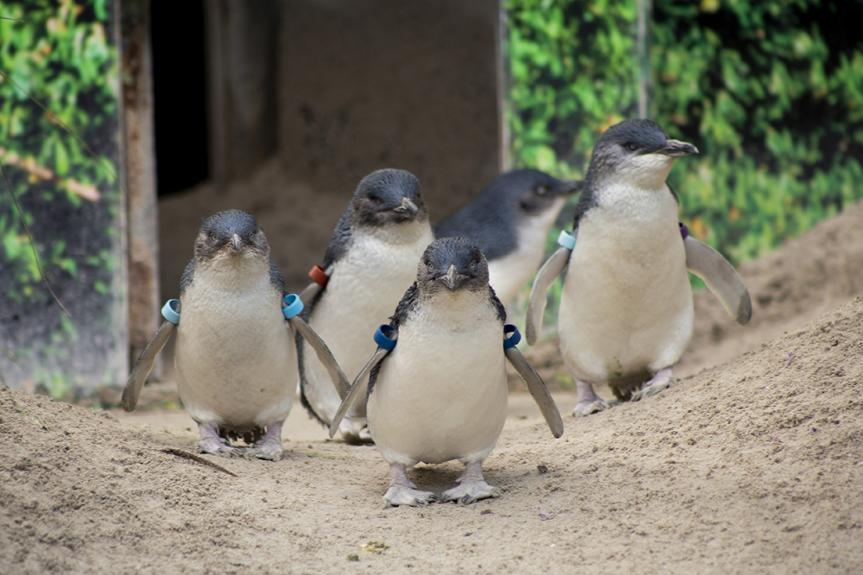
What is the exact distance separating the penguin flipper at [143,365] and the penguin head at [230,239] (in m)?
0.38

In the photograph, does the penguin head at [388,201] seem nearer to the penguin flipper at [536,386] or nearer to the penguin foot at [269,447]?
the penguin foot at [269,447]

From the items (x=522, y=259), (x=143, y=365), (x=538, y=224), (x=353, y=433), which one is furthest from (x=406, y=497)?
(x=538, y=224)

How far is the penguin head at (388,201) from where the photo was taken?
21.5 feet

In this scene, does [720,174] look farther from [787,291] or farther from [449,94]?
[449,94]

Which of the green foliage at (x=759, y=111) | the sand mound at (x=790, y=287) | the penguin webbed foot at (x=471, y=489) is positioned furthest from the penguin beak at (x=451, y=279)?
the green foliage at (x=759, y=111)

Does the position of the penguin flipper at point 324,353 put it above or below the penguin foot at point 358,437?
above

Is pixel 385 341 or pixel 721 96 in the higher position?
pixel 721 96

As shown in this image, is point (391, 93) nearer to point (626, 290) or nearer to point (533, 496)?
point (626, 290)

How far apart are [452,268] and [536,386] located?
752 mm

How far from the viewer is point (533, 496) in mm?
4977

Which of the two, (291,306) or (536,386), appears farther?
(291,306)

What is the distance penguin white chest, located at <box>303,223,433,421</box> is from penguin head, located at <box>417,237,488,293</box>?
5.10 feet

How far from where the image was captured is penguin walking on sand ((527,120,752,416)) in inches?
251

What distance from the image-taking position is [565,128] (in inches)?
364
